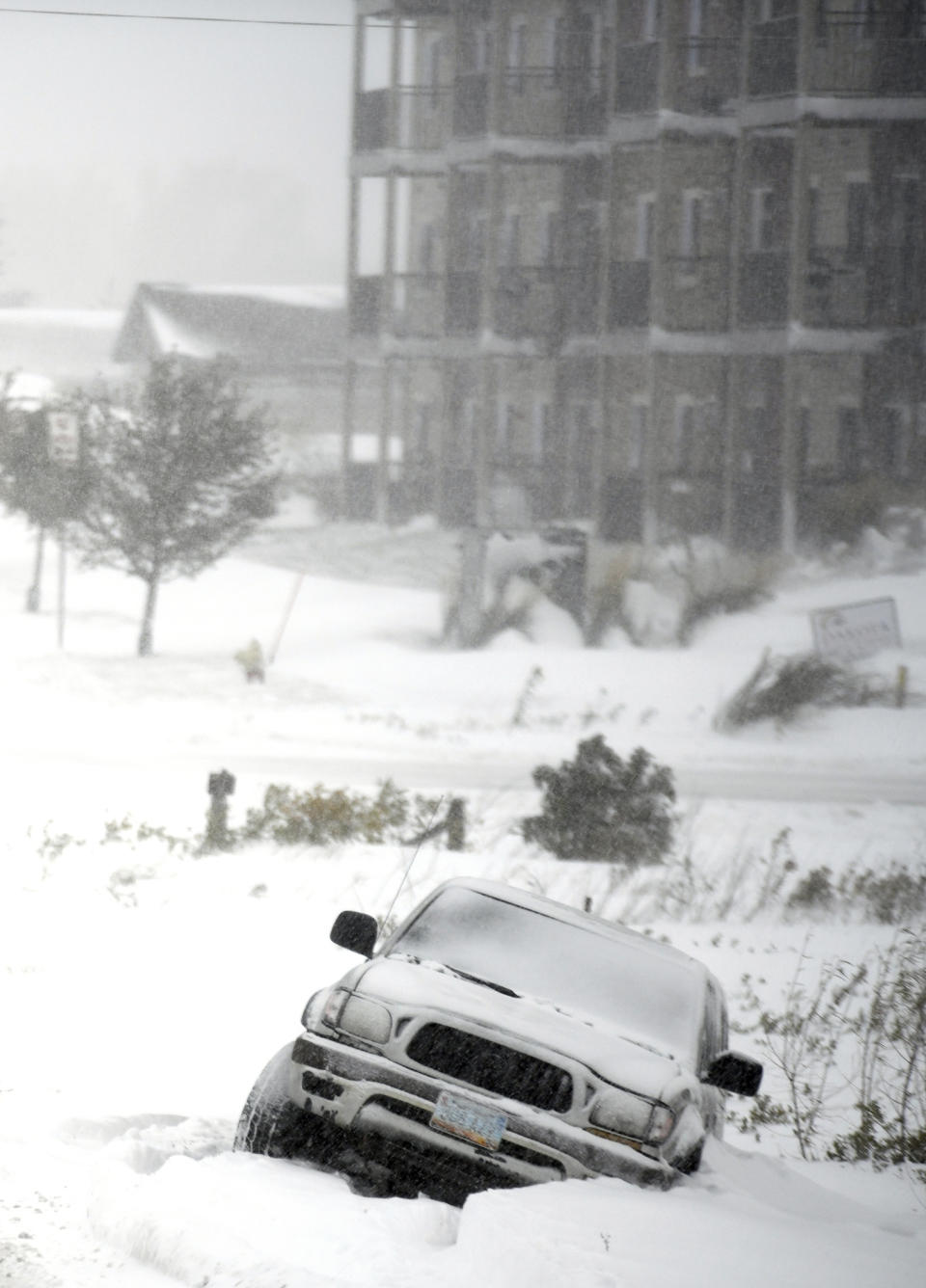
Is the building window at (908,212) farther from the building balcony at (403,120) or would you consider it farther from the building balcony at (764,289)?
the building balcony at (403,120)

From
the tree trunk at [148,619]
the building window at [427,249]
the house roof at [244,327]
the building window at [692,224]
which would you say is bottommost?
the tree trunk at [148,619]

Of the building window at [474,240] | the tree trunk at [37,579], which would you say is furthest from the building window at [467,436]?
the tree trunk at [37,579]

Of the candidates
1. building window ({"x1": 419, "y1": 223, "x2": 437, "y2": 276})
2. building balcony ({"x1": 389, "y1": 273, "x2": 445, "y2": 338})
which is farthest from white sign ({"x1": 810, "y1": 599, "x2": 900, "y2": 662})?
building window ({"x1": 419, "y1": 223, "x2": 437, "y2": 276})

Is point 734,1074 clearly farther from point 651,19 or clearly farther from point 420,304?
point 651,19

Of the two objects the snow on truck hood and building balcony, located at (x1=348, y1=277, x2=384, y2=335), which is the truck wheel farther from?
building balcony, located at (x1=348, y1=277, x2=384, y2=335)

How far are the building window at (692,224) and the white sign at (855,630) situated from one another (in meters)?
4.01

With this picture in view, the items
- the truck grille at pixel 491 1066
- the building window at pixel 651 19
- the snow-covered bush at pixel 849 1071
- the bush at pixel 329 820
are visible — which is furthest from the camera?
the building window at pixel 651 19

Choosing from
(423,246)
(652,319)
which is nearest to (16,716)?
(423,246)

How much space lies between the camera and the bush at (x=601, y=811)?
11.2 m

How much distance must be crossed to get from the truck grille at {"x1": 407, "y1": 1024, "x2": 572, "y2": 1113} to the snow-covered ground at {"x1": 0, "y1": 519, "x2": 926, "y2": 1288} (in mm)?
337

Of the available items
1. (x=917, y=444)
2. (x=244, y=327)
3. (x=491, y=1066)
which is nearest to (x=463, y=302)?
(x=244, y=327)

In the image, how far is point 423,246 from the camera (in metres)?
15.1

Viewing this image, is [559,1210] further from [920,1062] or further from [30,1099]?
[920,1062]

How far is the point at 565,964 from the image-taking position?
516cm
